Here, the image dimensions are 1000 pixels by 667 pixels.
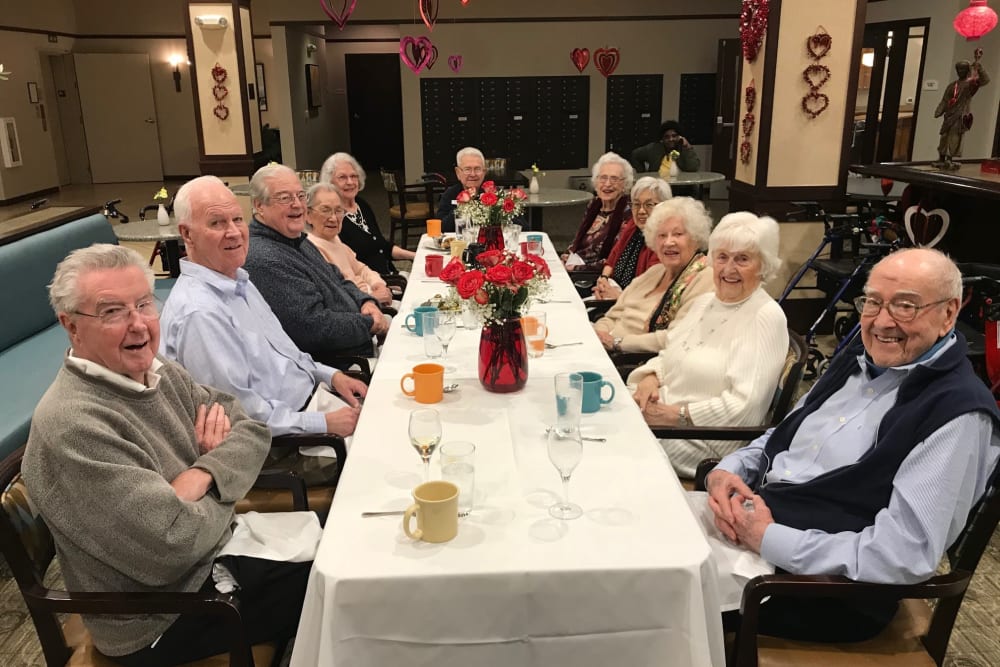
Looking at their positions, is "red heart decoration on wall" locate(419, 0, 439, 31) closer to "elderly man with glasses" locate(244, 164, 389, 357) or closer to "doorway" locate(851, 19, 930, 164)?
"elderly man with glasses" locate(244, 164, 389, 357)

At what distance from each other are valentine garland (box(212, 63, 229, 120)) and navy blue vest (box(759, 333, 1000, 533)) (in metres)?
7.56

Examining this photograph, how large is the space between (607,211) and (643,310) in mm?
1629

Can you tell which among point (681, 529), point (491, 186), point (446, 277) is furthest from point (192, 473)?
point (491, 186)

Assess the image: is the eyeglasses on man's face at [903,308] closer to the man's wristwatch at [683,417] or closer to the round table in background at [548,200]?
the man's wristwatch at [683,417]

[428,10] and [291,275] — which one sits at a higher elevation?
[428,10]

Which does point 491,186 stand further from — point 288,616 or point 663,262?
point 288,616

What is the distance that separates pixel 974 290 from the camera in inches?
159

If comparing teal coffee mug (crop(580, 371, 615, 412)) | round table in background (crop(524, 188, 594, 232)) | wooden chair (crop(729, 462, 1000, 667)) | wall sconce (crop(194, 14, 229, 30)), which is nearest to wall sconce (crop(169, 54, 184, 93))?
wall sconce (crop(194, 14, 229, 30))

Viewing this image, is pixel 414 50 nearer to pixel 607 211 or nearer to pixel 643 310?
pixel 607 211

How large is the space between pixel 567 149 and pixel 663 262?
358 inches

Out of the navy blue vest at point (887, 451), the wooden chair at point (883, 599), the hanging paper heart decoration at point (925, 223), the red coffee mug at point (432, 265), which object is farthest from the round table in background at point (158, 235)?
the hanging paper heart decoration at point (925, 223)

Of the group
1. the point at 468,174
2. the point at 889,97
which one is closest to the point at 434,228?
the point at 468,174

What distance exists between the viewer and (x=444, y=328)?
2.57 m

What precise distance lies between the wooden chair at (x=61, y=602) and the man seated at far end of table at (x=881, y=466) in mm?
1142
